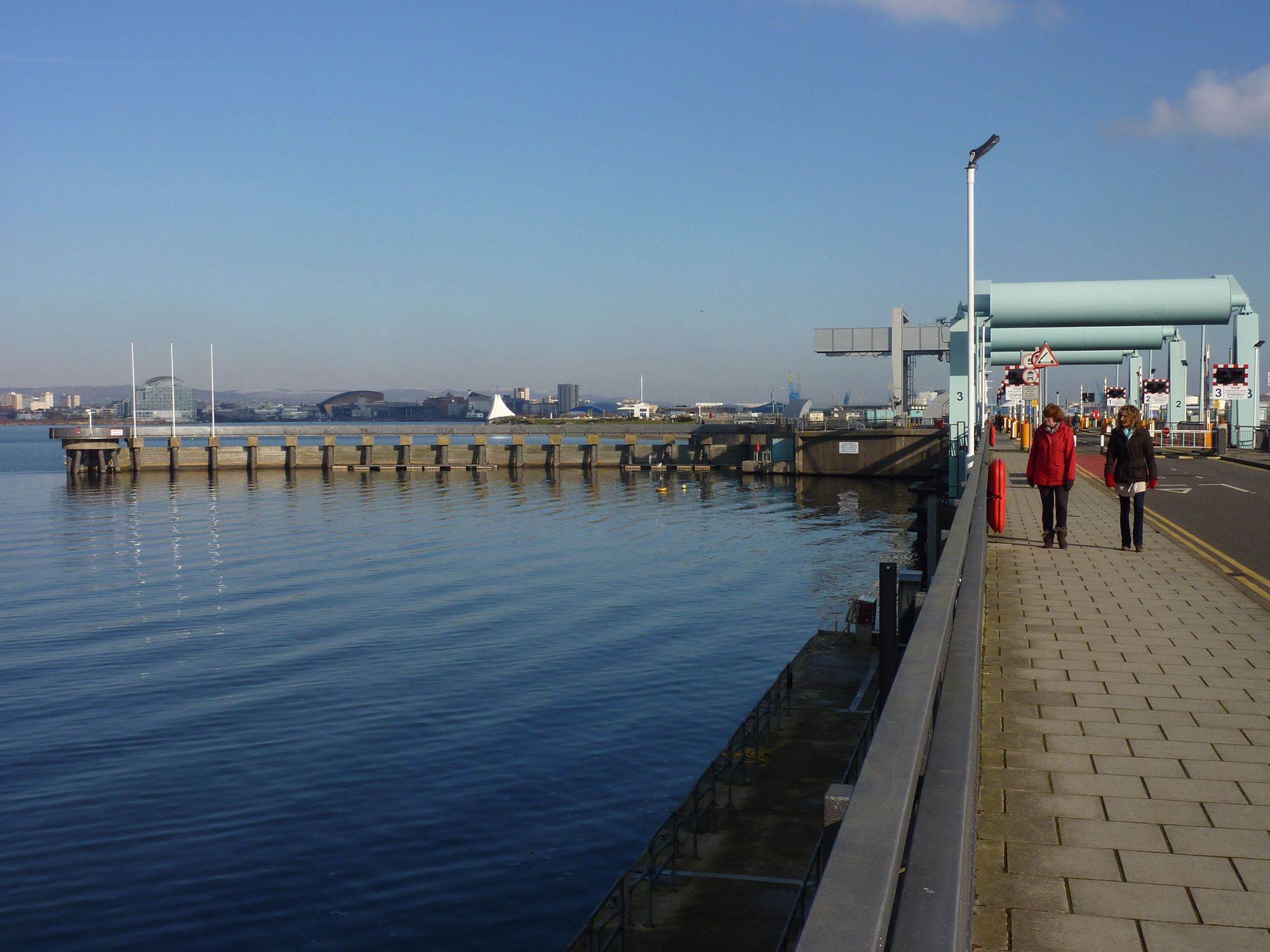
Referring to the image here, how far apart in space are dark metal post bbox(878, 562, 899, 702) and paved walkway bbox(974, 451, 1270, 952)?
1624 millimetres

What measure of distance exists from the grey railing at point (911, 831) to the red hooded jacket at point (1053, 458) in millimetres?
10860

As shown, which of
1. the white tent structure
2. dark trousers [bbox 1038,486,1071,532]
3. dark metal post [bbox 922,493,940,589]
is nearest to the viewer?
dark metal post [bbox 922,493,940,589]

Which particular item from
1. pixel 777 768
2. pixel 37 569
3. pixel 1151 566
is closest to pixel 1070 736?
pixel 777 768

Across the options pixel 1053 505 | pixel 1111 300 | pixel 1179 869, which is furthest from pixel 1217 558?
pixel 1111 300

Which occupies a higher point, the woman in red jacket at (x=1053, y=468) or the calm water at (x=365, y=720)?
the woman in red jacket at (x=1053, y=468)

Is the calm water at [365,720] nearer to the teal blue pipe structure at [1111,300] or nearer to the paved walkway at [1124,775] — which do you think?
the paved walkway at [1124,775]

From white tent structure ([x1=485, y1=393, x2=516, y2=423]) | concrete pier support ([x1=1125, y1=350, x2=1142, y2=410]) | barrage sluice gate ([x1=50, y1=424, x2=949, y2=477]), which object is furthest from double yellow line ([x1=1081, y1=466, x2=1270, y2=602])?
white tent structure ([x1=485, y1=393, x2=516, y2=423])

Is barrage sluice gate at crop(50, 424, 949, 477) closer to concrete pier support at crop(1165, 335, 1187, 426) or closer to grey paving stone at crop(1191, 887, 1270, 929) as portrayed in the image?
concrete pier support at crop(1165, 335, 1187, 426)

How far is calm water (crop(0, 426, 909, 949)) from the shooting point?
10930 mm

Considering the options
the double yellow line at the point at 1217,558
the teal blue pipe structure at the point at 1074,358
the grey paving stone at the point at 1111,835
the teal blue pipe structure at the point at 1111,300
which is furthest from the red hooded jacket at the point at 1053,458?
the teal blue pipe structure at the point at 1074,358

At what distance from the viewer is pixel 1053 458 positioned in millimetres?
14891

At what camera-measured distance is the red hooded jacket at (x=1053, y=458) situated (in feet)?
48.4

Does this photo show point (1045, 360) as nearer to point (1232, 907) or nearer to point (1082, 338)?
point (1082, 338)

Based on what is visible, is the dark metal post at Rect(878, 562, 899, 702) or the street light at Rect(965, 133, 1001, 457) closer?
the dark metal post at Rect(878, 562, 899, 702)
